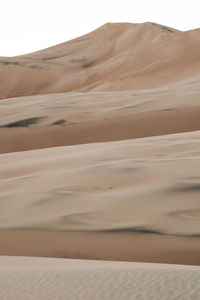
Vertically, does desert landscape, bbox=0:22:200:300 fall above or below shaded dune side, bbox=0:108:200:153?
above

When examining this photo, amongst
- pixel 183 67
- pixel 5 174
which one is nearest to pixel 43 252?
pixel 5 174

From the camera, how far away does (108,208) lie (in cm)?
206

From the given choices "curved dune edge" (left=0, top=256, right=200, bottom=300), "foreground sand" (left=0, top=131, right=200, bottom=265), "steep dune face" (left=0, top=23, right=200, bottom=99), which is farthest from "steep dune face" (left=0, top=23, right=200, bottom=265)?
"steep dune face" (left=0, top=23, right=200, bottom=99)

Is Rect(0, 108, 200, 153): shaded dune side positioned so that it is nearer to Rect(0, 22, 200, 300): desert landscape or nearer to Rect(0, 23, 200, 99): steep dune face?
Rect(0, 22, 200, 300): desert landscape

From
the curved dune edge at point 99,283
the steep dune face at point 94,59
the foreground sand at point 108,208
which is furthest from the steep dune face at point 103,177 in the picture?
the steep dune face at point 94,59

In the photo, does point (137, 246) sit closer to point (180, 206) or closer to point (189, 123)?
point (180, 206)

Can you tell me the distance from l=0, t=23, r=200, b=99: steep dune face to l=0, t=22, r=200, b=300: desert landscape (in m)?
5.26

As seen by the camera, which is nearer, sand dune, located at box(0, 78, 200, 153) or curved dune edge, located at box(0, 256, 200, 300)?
curved dune edge, located at box(0, 256, 200, 300)

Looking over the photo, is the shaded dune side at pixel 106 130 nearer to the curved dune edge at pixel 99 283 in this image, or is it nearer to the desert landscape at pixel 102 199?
the desert landscape at pixel 102 199

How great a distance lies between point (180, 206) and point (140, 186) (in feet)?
0.96

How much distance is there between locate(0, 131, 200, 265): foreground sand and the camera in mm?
1805

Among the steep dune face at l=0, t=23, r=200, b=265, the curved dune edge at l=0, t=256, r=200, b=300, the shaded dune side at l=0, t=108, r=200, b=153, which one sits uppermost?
the curved dune edge at l=0, t=256, r=200, b=300

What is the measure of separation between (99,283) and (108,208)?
911 millimetres

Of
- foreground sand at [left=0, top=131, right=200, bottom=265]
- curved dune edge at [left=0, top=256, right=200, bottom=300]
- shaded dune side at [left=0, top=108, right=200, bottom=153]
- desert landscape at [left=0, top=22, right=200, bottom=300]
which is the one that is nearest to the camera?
curved dune edge at [left=0, top=256, right=200, bottom=300]
